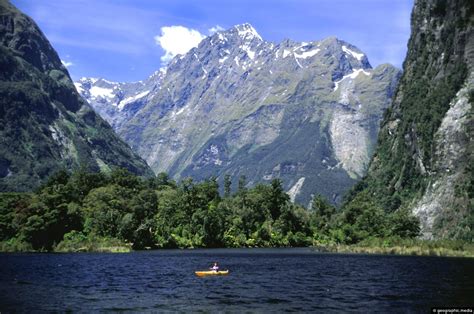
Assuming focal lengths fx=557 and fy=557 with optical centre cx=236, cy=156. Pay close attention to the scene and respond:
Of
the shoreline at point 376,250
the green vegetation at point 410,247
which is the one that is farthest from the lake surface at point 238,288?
the green vegetation at point 410,247

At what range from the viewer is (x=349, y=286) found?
3167 inches

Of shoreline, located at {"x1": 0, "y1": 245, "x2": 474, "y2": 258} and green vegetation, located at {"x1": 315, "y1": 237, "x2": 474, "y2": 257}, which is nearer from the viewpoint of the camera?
shoreline, located at {"x1": 0, "y1": 245, "x2": 474, "y2": 258}

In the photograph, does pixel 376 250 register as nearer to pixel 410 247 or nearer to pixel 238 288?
pixel 410 247

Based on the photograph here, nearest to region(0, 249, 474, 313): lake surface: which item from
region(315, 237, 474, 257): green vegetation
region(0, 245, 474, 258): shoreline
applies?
region(0, 245, 474, 258): shoreline

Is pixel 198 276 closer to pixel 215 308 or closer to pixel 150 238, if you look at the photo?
pixel 215 308

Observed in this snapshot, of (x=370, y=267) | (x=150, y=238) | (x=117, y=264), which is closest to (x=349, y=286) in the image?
(x=370, y=267)

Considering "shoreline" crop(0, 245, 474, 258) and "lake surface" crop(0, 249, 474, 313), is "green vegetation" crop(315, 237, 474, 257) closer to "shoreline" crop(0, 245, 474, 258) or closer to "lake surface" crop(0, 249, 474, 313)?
"shoreline" crop(0, 245, 474, 258)

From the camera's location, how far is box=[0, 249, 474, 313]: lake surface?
61.9 meters

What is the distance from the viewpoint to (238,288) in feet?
262

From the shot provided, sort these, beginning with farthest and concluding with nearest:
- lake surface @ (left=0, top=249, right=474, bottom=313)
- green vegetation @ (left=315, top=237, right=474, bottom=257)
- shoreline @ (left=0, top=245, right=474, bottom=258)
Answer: green vegetation @ (left=315, top=237, right=474, bottom=257), shoreline @ (left=0, top=245, right=474, bottom=258), lake surface @ (left=0, top=249, right=474, bottom=313)

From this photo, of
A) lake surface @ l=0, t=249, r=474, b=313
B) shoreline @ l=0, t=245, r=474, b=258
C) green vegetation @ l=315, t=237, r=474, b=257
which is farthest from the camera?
green vegetation @ l=315, t=237, r=474, b=257

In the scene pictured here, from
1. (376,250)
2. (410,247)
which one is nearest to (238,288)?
(410,247)

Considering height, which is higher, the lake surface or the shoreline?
the shoreline

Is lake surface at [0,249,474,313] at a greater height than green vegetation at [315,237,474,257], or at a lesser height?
lesser
